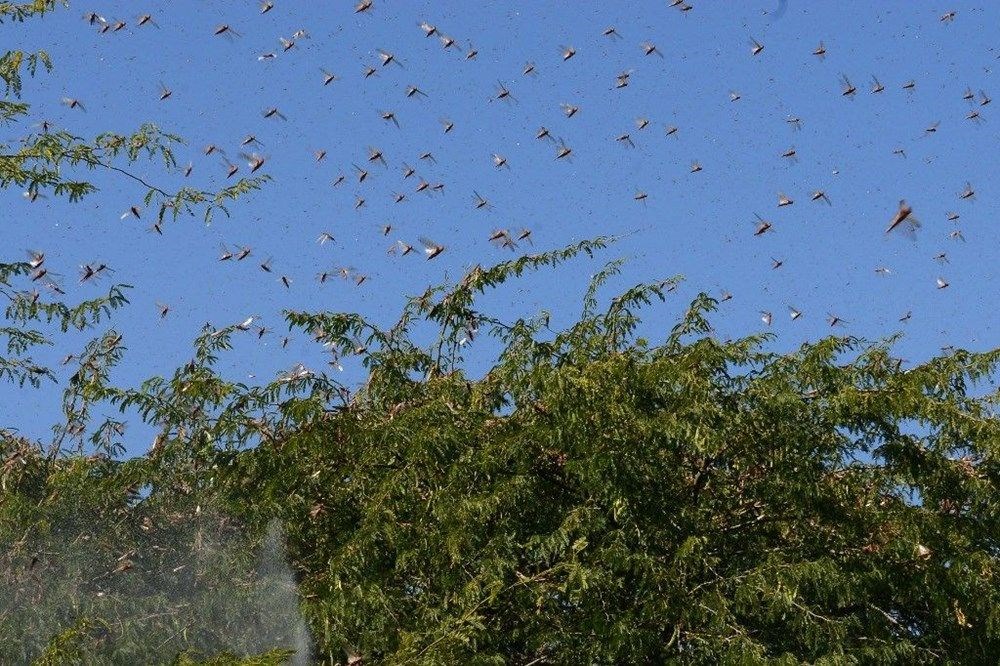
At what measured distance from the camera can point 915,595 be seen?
9883 mm

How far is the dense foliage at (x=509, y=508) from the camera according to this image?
30.9ft

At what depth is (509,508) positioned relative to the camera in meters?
9.94

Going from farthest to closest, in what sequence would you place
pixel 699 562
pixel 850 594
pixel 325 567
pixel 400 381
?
pixel 400 381 < pixel 325 567 < pixel 699 562 < pixel 850 594

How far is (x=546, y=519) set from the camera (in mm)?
10039

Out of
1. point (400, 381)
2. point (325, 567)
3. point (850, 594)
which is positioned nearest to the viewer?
point (850, 594)

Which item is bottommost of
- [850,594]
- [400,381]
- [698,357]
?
[850,594]

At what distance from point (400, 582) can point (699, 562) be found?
2.06 m

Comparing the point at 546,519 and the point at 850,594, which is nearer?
the point at 850,594

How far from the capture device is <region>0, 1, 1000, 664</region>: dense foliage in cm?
942

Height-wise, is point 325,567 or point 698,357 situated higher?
point 698,357

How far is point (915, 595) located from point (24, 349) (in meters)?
7.10

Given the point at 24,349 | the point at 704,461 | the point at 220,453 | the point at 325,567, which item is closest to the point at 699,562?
the point at 704,461

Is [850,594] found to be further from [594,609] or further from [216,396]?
[216,396]

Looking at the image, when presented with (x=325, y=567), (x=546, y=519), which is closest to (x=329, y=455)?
(x=325, y=567)
